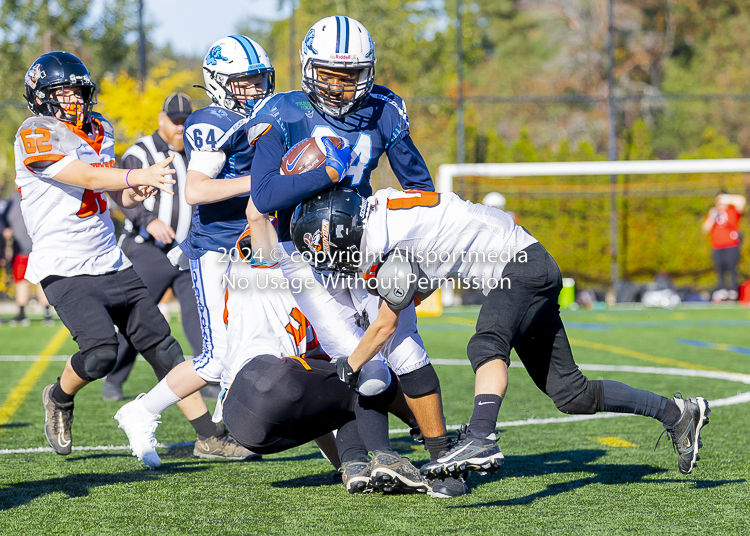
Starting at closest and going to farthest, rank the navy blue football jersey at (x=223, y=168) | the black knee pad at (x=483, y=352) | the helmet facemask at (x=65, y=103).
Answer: the black knee pad at (x=483, y=352) < the navy blue football jersey at (x=223, y=168) < the helmet facemask at (x=65, y=103)

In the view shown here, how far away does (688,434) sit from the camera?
3561 mm

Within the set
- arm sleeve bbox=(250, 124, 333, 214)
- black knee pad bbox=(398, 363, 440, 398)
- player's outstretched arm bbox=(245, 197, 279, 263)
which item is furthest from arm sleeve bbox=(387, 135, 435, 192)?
black knee pad bbox=(398, 363, 440, 398)

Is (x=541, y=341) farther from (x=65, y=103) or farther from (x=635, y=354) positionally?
(x=635, y=354)

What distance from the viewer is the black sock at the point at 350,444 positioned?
11.8 feet

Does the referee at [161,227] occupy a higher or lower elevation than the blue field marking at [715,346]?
higher

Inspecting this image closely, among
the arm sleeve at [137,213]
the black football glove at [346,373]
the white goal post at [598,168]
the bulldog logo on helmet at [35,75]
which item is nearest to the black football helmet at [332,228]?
the black football glove at [346,373]

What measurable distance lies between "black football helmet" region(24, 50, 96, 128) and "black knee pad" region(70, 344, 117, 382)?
1.10 metres

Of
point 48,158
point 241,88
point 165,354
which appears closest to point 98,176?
point 48,158

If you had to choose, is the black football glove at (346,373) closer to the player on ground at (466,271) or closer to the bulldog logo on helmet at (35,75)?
the player on ground at (466,271)

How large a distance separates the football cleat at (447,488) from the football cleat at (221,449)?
3.80ft

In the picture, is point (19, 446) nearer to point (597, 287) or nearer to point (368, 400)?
point (368, 400)

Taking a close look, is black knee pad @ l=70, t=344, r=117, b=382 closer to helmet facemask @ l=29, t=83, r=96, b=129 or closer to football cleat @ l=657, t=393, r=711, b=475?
helmet facemask @ l=29, t=83, r=96, b=129

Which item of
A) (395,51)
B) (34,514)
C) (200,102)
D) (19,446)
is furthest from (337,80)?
(395,51)

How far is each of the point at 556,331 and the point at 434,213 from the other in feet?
2.42
